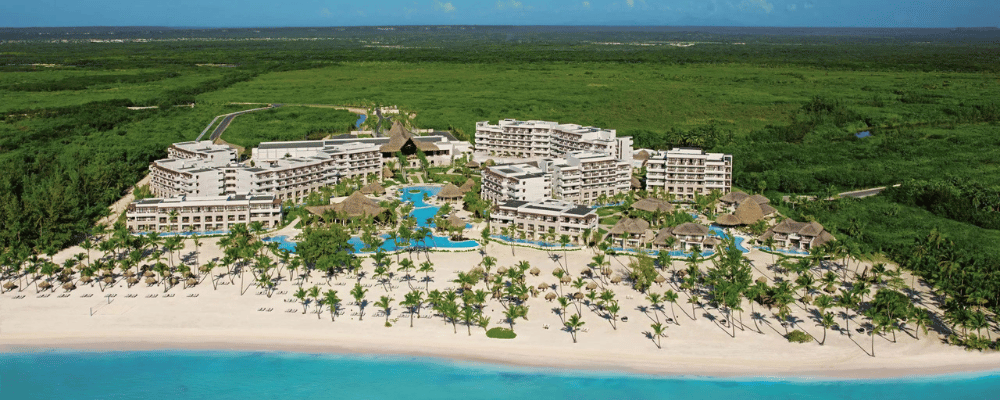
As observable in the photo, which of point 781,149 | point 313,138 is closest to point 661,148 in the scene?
point 781,149

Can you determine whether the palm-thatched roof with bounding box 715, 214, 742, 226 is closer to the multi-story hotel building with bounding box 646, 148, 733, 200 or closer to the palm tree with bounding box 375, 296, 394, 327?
the multi-story hotel building with bounding box 646, 148, 733, 200

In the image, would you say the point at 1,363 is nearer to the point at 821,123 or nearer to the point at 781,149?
the point at 781,149

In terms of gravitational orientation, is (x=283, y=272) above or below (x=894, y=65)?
below

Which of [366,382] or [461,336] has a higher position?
[461,336]

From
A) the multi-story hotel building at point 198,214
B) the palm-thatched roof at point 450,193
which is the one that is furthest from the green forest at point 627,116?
the palm-thatched roof at point 450,193

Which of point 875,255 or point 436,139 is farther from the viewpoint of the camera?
point 436,139

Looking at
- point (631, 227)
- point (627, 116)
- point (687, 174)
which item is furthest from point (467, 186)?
point (627, 116)

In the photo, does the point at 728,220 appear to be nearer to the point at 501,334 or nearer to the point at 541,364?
the point at 501,334

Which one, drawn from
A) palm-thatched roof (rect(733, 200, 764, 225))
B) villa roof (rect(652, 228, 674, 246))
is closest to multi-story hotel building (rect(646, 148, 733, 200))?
palm-thatched roof (rect(733, 200, 764, 225))
